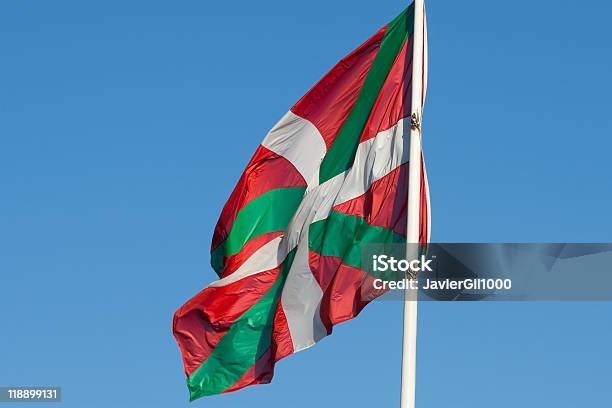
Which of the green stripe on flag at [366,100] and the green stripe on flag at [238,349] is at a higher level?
the green stripe on flag at [366,100]

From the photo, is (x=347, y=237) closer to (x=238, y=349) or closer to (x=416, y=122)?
(x=416, y=122)

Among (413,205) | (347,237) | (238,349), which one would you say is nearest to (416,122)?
(413,205)

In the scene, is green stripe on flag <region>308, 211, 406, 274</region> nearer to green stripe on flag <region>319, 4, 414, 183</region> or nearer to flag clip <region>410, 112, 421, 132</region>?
green stripe on flag <region>319, 4, 414, 183</region>

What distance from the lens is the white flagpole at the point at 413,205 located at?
1856 centimetres

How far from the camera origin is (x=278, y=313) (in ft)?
71.9

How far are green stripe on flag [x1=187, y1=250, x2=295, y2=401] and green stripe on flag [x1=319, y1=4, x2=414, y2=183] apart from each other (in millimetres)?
1810

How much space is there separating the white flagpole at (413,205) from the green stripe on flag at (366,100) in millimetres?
860

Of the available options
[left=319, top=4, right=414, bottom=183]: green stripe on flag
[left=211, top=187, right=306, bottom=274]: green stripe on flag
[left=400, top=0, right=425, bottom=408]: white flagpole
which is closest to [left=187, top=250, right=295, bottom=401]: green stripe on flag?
[left=211, top=187, right=306, bottom=274]: green stripe on flag

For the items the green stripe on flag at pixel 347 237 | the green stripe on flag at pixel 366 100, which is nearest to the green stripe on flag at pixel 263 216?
the green stripe on flag at pixel 366 100

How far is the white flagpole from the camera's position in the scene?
18562mm

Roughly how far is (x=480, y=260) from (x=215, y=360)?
5.06 meters

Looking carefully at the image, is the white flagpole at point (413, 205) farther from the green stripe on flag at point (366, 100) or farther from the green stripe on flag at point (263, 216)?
the green stripe on flag at point (263, 216)

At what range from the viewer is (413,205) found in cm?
1928

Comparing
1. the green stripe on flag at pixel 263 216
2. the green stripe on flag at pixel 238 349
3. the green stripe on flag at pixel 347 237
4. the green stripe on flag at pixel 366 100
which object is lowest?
the green stripe on flag at pixel 238 349
